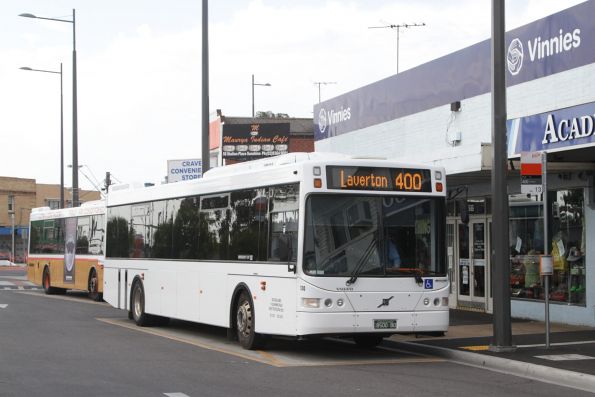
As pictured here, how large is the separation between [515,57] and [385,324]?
804 centimetres

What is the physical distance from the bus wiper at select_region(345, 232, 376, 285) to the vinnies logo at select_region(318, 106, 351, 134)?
44.0 ft

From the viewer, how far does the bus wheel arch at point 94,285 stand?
2811cm

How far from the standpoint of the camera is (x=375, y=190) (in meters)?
13.4

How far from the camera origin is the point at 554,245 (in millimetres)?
18516

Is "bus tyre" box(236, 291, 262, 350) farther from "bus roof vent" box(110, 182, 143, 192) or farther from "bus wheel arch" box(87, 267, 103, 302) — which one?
"bus wheel arch" box(87, 267, 103, 302)

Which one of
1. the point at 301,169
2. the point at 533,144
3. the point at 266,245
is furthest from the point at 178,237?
the point at 533,144

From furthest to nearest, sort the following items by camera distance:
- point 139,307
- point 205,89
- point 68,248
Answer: point 68,248 → point 205,89 → point 139,307

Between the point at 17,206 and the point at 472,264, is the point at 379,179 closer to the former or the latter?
the point at 472,264

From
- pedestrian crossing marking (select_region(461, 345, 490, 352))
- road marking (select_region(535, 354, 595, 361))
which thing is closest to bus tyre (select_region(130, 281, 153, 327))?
pedestrian crossing marking (select_region(461, 345, 490, 352))

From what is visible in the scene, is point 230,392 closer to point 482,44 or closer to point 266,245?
point 266,245

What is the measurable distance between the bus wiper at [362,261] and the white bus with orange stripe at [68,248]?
51.4 feet

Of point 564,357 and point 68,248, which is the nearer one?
point 564,357

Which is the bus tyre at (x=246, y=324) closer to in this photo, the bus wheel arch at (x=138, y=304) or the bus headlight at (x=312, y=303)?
the bus headlight at (x=312, y=303)

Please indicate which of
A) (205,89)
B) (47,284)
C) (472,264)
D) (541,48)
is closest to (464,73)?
(541,48)
